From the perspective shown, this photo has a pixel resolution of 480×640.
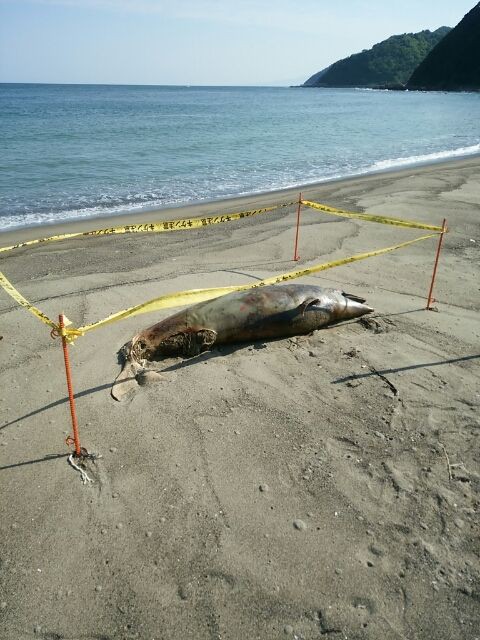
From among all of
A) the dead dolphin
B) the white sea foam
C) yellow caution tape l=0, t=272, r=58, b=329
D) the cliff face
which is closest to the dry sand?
the dead dolphin

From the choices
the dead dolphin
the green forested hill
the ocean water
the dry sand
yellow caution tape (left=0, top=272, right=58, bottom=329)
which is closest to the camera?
the dry sand

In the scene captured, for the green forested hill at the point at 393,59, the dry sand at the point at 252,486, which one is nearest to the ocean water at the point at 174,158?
the dry sand at the point at 252,486

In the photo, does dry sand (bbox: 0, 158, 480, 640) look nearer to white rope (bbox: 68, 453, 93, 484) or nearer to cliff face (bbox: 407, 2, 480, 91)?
white rope (bbox: 68, 453, 93, 484)

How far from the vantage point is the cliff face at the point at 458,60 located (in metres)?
97.8

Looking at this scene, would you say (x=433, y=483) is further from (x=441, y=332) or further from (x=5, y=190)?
(x=5, y=190)

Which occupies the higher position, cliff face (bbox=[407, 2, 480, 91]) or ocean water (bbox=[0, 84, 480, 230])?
cliff face (bbox=[407, 2, 480, 91])

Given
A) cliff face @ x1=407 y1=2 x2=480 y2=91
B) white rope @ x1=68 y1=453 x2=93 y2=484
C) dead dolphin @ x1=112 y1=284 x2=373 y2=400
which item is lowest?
white rope @ x1=68 y1=453 x2=93 y2=484

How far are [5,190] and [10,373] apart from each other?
1348 cm

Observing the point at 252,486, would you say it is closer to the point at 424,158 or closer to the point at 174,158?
the point at 174,158

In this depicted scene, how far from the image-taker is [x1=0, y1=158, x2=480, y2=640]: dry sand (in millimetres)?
3104

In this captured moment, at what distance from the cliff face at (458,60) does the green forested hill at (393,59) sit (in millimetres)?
51497

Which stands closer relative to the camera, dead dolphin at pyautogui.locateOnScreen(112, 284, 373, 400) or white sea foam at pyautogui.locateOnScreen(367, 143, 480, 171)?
dead dolphin at pyautogui.locateOnScreen(112, 284, 373, 400)

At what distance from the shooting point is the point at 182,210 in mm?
14875

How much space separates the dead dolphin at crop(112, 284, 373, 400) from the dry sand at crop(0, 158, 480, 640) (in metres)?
0.23
